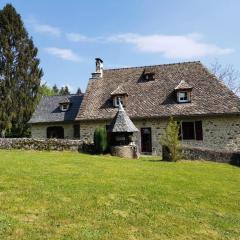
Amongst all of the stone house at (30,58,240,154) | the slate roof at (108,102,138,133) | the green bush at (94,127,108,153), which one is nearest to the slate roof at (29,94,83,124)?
the stone house at (30,58,240,154)

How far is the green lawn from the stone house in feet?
39.8

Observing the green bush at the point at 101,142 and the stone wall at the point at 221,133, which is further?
the stone wall at the point at 221,133

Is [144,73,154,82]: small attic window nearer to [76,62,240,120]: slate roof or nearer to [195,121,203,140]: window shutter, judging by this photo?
[76,62,240,120]: slate roof

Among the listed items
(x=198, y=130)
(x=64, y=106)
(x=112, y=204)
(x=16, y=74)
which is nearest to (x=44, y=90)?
(x=16, y=74)

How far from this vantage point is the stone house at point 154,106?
91.4 feet

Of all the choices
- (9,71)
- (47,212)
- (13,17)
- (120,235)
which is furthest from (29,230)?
(13,17)

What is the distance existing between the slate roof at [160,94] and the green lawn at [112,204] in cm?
1275

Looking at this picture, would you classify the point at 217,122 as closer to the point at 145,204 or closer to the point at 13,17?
the point at 145,204

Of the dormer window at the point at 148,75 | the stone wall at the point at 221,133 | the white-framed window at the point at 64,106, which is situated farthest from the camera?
the white-framed window at the point at 64,106

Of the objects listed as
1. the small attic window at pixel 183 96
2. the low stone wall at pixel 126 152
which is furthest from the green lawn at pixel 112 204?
the small attic window at pixel 183 96

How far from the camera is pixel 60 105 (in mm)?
34625

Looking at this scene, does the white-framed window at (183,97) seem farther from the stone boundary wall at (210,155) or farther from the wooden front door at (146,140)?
the stone boundary wall at (210,155)

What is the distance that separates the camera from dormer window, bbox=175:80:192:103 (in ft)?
96.1

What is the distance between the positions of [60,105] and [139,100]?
7.93 metres
